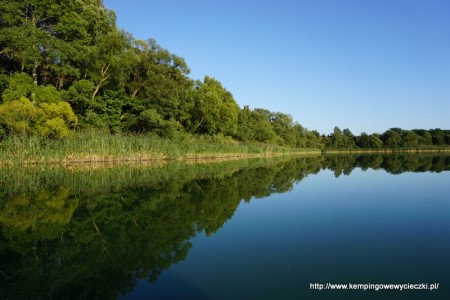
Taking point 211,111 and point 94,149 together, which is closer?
point 94,149

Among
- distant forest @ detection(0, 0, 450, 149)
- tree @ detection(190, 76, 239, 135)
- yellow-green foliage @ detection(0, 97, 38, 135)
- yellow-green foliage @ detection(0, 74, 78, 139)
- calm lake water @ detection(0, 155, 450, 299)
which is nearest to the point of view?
calm lake water @ detection(0, 155, 450, 299)

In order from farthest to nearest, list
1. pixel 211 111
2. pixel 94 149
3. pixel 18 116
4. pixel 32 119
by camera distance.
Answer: pixel 211 111, pixel 94 149, pixel 32 119, pixel 18 116

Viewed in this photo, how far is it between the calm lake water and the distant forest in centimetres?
1562

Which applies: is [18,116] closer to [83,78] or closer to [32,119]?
[32,119]

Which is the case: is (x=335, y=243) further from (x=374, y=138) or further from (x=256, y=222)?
(x=374, y=138)

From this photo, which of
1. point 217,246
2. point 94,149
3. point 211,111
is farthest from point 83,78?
point 217,246

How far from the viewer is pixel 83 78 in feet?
108

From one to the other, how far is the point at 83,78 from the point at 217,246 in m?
31.6

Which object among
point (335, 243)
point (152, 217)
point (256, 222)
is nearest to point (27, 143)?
point (152, 217)

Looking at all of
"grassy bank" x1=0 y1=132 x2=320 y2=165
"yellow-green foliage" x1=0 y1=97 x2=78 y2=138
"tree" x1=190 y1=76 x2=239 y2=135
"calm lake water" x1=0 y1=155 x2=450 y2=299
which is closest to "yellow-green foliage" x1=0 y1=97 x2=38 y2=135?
"yellow-green foliage" x1=0 y1=97 x2=78 y2=138

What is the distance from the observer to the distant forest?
941 inches

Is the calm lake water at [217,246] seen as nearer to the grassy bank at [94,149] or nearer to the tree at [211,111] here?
the grassy bank at [94,149]

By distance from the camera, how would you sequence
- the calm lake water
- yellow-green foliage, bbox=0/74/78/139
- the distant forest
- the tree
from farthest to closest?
the tree
the distant forest
yellow-green foliage, bbox=0/74/78/139
the calm lake water

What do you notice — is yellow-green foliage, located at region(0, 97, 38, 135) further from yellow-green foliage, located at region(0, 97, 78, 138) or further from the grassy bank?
the grassy bank
